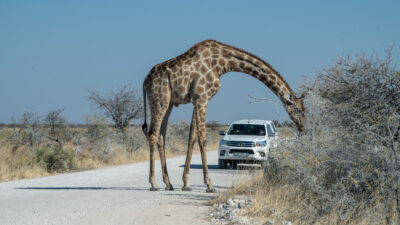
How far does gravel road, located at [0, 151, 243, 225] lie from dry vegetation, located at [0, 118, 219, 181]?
7.75 feet

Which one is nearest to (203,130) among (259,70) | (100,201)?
(259,70)

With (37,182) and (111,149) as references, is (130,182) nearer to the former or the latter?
(37,182)

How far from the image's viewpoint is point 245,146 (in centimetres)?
1900

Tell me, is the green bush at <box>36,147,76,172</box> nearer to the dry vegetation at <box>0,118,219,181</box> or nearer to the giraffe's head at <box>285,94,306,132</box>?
the dry vegetation at <box>0,118,219,181</box>

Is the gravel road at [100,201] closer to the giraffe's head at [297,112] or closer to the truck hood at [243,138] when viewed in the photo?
the giraffe's head at [297,112]

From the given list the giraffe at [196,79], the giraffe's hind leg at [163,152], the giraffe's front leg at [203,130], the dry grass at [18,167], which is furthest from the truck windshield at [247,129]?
the giraffe's front leg at [203,130]

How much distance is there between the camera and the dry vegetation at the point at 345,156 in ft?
26.1

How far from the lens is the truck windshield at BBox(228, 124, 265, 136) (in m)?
20.3

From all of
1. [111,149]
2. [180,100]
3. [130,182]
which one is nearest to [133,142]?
[111,149]

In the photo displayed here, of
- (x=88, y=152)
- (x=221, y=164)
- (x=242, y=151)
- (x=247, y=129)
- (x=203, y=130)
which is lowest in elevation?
(x=221, y=164)

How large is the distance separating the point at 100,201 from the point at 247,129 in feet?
35.0

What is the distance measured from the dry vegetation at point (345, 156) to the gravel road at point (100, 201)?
1096 mm

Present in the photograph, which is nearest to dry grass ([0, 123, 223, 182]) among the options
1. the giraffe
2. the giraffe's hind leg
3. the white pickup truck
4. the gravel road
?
the gravel road

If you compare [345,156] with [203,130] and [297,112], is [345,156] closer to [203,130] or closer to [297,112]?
[297,112]
